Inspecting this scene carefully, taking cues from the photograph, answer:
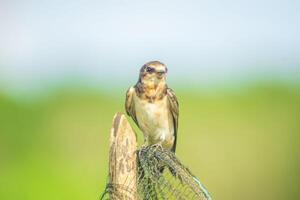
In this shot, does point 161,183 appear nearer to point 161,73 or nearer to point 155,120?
point 161,73

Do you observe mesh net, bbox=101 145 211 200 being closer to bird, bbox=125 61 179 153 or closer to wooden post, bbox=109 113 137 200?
wooden post, bbox=109 113 137 200

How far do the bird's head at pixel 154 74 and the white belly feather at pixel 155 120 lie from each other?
14 centimetres

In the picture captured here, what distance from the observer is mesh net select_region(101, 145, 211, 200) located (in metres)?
4.53

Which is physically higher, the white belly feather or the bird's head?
the bird's head

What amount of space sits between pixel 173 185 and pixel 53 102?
22.5 feet

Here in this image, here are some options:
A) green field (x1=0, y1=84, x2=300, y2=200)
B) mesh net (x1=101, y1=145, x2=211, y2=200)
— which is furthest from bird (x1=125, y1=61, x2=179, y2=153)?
green field (x1=0, y1=84, x2=300, y2=200)

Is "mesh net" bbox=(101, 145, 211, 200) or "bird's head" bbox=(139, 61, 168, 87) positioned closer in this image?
"mesh net" bbox=(101, 145, 211, 200)

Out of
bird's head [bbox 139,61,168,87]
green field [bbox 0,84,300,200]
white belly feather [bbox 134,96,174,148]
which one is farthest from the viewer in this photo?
green field [bbox 0,84,300,200]

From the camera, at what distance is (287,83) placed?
1338 centimetres

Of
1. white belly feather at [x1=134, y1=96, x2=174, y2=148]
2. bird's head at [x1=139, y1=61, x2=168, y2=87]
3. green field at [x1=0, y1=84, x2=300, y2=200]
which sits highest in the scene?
bird's head at [x1=139, y1=61, x2=168, y2=87]

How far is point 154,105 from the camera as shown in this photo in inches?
245

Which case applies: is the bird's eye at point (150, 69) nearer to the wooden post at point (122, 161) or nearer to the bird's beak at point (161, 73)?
the bird's beak at point (161, 73)

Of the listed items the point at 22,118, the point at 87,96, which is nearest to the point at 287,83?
the point at 87,96

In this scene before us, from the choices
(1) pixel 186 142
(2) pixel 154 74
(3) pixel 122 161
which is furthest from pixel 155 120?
(1) pixel 186 142
